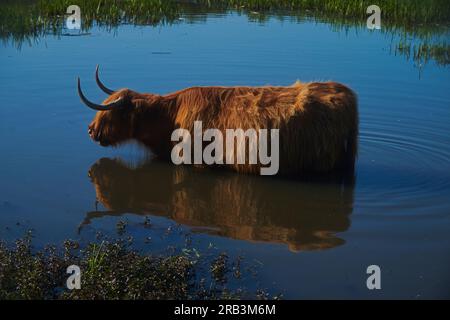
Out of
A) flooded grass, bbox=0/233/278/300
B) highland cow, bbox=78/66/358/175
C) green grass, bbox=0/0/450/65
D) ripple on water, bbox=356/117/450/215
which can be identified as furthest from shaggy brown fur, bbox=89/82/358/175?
green grass, bbox=0/0/450/65

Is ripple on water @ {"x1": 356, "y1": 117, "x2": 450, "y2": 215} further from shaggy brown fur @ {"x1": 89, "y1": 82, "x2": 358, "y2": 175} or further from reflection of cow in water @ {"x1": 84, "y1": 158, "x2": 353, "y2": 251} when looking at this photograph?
shaggy brown fur @ {"x1": 89, "y1": 82, "x2": 358, "y2": 175}

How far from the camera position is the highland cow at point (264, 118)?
674 centimetres

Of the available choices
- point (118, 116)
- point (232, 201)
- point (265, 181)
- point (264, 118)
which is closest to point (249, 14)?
point (118, 116)

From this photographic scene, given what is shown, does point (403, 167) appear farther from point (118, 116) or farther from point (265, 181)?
point (118, 116)

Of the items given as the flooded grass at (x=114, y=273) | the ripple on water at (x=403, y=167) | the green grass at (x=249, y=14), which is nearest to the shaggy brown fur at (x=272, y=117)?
the ripple on water at (x=403, y=167)

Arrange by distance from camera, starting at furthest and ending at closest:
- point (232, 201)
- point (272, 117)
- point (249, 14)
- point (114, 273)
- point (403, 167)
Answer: point (249, 14) < point (403, 167) < point (272, 117) < point (232, 201) < point (114, 273)

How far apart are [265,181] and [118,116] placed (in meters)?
1.61

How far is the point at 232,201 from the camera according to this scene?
6.41 meters

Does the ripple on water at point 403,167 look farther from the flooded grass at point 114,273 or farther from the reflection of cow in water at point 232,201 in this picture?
the flooded grass at point 114,273

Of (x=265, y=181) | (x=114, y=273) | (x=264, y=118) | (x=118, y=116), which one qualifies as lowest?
(x=114, y=273)

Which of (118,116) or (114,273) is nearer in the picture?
(114,273)
